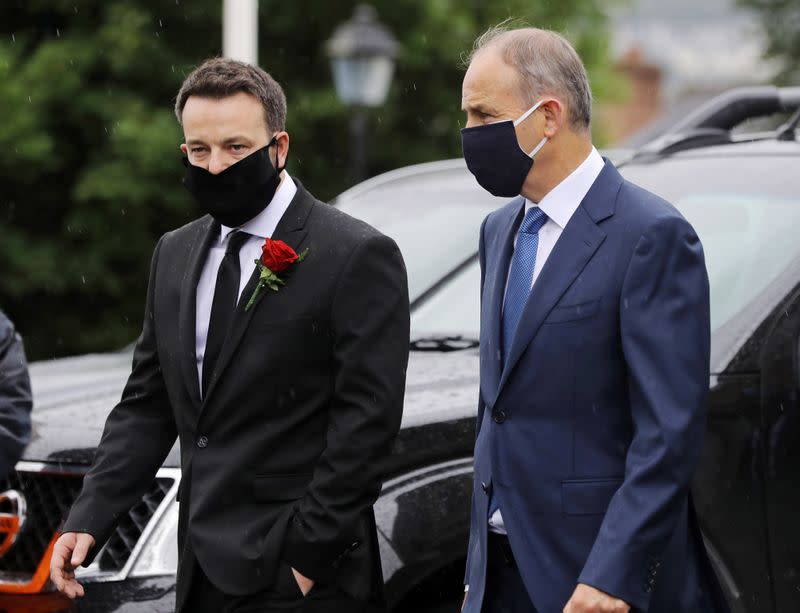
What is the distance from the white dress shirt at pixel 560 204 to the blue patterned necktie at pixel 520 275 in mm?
13

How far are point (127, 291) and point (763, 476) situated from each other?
473 inches

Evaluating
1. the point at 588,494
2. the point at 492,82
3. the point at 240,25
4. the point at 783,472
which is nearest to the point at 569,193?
the point at 492,82

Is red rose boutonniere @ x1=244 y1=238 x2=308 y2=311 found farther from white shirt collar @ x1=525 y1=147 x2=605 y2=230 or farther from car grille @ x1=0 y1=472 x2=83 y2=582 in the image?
car grille @ x1=0 y1=472 x2=83 y2=582

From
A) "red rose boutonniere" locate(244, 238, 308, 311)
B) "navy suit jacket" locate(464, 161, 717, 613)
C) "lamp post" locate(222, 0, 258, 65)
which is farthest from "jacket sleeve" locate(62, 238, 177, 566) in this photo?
"lamp post" locate(222, 0, 258, 65)

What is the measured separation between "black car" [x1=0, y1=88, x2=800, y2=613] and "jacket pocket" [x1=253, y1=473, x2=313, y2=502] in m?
0.53

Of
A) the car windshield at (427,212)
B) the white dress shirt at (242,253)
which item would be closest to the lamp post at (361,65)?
the car windshield at (427,212)

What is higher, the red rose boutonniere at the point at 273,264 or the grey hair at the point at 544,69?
the grey hair at the point at 544,69

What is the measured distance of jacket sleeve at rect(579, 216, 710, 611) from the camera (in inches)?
97.7

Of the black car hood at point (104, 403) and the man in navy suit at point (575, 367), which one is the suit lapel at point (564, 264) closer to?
the man in navy suit at point (575, 367)

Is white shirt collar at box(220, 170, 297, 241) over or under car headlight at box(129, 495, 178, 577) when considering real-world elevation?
over

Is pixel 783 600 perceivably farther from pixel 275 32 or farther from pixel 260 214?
pixel 275 32

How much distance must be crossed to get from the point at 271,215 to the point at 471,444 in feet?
2.82

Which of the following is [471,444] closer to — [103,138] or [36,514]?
[36,514]

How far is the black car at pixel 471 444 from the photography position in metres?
3.39
